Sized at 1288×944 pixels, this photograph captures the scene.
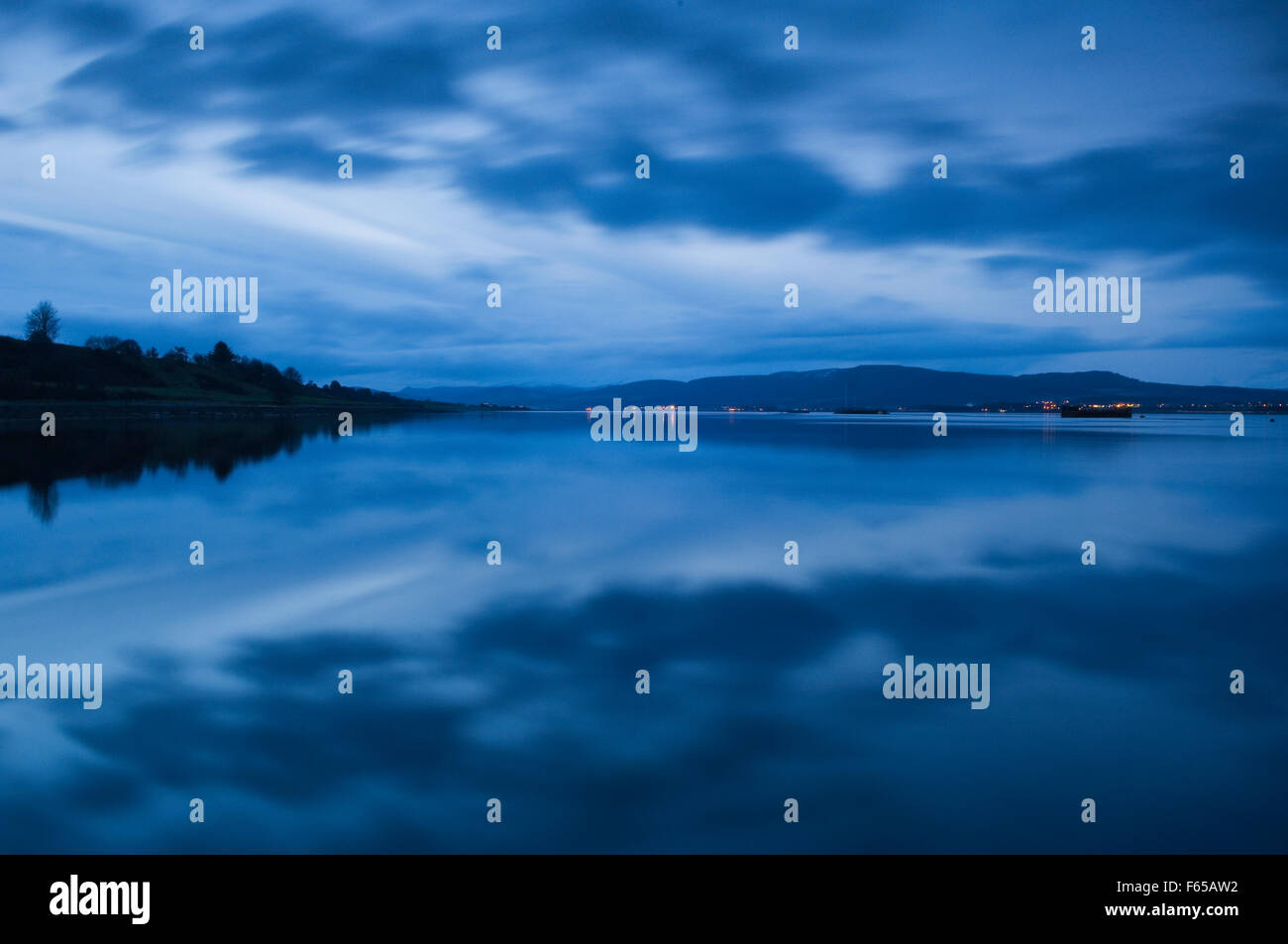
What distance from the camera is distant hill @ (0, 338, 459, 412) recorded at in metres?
92.2

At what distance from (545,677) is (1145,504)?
856 inches

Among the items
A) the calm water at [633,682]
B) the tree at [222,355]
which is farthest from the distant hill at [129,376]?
the calm water at [633,682]

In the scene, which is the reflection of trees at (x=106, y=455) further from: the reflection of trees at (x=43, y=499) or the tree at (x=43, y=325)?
the tree at (x=43, y=325)

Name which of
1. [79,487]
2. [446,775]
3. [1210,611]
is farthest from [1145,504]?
[79,487]

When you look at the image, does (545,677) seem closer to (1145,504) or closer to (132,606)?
(132,606)

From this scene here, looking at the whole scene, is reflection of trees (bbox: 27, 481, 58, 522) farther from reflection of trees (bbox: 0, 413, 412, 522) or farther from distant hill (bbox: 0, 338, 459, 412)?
distant hill (bbox: 0, 338, 459, 412)

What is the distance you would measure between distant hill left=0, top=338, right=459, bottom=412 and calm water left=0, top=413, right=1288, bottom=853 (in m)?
88.8

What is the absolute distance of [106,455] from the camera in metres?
35.6

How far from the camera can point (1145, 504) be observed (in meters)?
23.5

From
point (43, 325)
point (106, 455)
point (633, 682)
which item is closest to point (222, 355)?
point (43, 325)

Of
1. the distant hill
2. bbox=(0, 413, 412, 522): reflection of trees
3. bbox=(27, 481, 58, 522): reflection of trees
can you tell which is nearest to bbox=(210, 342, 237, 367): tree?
the distant hill

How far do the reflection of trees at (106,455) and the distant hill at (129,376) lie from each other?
135ft

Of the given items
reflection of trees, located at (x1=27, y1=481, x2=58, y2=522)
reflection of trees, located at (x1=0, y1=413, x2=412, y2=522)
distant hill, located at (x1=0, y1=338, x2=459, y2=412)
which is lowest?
reflection of trees, located at (x1=27, y1=481, x2=58, y2=522)

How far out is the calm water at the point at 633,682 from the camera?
5957 mm
